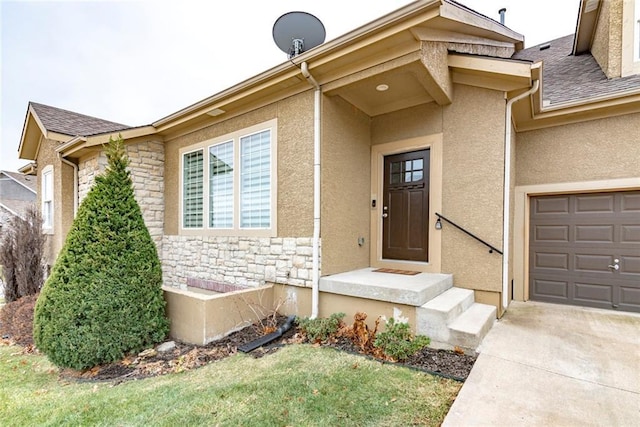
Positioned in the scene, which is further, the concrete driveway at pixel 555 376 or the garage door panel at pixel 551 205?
the garage door panel at pixel 551 205

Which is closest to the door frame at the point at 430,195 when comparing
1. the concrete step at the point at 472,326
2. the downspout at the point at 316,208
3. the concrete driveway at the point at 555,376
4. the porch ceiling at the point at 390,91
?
the porch ceiling at the point at 390,91

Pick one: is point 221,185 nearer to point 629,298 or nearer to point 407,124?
point 407,124

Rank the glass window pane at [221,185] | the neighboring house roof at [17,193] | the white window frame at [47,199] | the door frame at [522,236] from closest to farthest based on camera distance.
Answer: the door frame at [522,236] → the glass window pane at [221,185] → the white window frame at [47,199] → the neighboring house roof at [17,193]

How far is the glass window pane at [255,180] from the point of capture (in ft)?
17.7

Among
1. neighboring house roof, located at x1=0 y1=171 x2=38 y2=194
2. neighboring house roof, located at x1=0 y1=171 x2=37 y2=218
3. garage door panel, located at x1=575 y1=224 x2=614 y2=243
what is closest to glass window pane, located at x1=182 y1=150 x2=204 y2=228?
garage door panel, located at x1=575 y1=224 x2=614 y2=243

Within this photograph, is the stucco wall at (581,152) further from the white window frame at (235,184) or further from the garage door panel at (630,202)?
the white window frame at (235,184)

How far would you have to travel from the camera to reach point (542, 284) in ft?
18.4

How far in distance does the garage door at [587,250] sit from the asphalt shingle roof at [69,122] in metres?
10.4

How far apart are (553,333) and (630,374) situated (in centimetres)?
106

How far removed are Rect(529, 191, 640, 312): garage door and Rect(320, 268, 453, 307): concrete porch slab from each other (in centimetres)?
227

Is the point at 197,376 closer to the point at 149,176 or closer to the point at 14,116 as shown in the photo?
the point at 149,176

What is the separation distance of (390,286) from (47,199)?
10.5 metres

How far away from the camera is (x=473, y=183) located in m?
4.77

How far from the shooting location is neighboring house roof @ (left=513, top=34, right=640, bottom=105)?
5160mm
